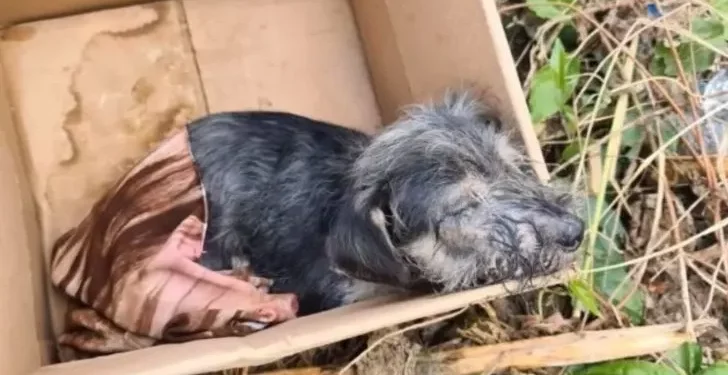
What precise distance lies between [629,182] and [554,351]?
0.45 meters

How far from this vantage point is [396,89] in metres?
2.34

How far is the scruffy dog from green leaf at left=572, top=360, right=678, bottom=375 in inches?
12.4

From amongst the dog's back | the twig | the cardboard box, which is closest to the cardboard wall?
the cardboard box

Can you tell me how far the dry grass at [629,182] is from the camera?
81.7 inches

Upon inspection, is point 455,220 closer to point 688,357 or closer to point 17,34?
point 688,357

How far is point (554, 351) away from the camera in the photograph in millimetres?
1964

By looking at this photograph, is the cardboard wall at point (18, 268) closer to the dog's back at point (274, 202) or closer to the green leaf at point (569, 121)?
the dog's back at point (274, 202)

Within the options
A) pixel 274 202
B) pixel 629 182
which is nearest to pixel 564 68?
pixel 629 182

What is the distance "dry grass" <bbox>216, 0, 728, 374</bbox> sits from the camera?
81.7 inches

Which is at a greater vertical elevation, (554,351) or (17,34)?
(17,34)

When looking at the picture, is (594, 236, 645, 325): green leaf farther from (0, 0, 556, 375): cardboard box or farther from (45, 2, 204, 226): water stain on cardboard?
(45, 2, 204, 226): water stain on cardboard

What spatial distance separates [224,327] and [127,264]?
231mm

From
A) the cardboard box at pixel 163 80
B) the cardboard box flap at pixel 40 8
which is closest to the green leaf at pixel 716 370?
the cardboard box at pixel 163 80

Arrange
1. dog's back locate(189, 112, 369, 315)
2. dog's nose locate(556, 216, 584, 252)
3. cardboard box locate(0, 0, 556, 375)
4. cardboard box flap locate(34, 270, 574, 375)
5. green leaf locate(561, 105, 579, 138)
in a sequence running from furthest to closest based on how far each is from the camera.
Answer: green leaf locate(561, 105, 579, 138) → dog's back locate(189, 112, 369, 315) → cardboard box locate(0, 0, 556, 375) → dog's nose locate(556, 216, 584, 252) → cardboard box flap locate(34, 270, 574, 375)
